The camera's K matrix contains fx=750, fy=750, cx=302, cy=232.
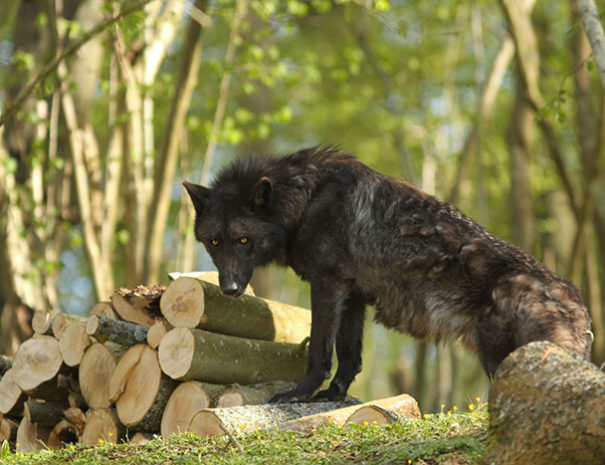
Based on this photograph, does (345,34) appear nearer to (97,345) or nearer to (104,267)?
(104,267)

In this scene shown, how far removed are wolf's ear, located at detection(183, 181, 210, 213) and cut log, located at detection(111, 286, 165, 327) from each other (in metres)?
0.90

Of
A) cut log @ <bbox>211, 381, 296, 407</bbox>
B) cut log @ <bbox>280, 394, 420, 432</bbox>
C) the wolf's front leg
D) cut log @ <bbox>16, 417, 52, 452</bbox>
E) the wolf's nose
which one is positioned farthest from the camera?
cut log @ <bbox>16, 417, 52, 452</bbox>

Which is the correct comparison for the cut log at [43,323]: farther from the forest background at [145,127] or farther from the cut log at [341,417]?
the cut log at [341,417]

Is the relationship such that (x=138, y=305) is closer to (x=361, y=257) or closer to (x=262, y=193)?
(x=262, y=193)

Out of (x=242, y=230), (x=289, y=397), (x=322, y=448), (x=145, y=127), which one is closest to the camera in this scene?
(x=322, y=448)

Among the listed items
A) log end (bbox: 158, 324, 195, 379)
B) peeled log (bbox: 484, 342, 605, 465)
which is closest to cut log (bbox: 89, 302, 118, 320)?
log end (bbox: 158, 324, 195, 379)

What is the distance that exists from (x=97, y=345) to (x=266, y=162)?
2358 millimetres

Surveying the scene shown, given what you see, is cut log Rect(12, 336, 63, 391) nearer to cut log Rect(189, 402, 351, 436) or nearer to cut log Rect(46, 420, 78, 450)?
cut log Rect(46, 420, 78, 450)

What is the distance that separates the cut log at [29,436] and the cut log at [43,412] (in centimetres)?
7

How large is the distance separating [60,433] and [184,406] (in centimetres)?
155

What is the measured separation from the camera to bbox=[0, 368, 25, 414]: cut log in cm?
732

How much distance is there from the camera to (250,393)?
6785 millimetres

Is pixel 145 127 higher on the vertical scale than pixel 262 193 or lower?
higher

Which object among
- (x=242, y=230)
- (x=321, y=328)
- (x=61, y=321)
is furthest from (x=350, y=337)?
(x=61, y=321)
